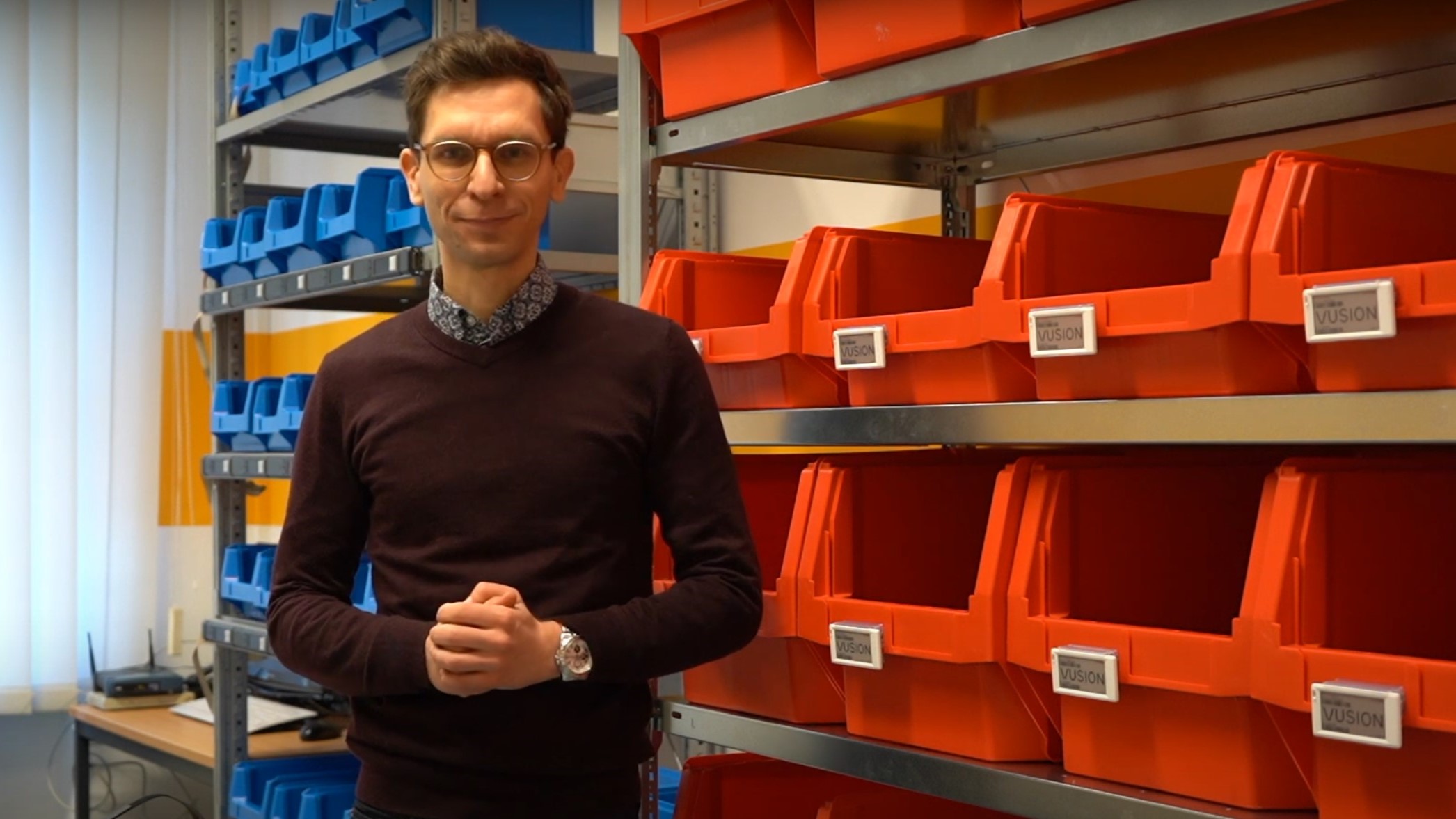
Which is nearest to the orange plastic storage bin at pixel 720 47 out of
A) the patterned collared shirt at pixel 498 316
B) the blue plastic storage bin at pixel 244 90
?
the patterned collared shirt at pixel 498 316

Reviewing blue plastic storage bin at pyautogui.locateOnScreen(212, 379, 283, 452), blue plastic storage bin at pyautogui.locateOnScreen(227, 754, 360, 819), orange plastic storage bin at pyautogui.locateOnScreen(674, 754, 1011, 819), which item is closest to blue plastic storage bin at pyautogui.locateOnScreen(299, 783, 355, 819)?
blue plastic storage bin at pyautogui.locateOnScreen(227, 754, 360, 819)

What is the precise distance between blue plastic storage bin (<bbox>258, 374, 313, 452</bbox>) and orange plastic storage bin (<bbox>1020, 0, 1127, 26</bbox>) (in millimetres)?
1992

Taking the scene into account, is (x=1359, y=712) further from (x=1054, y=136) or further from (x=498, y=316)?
(x=1054, y=136)

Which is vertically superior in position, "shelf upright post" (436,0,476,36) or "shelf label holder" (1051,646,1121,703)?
"shelf upright post" (436,0,476,36)

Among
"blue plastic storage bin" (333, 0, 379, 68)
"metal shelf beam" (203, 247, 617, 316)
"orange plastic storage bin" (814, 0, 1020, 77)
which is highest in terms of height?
"blue plastic storage bin" (333, 0, 379, 68)

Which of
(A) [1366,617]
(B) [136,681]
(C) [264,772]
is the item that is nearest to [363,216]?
(C) [264,772]

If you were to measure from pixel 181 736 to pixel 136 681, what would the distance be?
1.68ft

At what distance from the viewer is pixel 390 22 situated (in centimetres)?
291

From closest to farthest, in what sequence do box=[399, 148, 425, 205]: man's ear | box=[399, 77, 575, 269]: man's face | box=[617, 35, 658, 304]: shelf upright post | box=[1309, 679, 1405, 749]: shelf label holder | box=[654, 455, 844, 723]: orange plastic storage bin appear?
box=[1309, 679, 1405, 749]: shelf label holder < box=[399, 77, 575, 269]: man's face < box=[399, 148, 425, 205]: man's ear < box=[654, 455, 844, 723]: orange plastic storage bin < box=[617, 35, 658, 304]: shelf upright post

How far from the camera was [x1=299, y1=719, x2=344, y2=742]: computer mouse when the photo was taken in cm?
362

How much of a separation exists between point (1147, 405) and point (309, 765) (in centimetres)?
253

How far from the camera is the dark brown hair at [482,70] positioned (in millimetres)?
1630

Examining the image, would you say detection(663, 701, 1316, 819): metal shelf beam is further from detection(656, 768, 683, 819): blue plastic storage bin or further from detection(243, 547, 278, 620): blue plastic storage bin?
detection(243, 547, 278, 620): blue plastic storage bin

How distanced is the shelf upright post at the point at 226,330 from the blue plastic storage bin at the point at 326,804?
0.53 m
